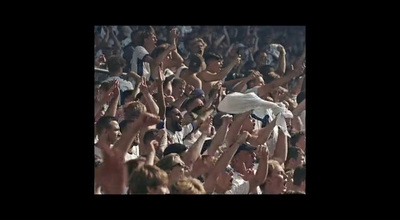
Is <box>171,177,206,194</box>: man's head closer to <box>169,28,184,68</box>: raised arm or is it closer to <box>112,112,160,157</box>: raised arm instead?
<box>112,112,160,157</box>: raised arm

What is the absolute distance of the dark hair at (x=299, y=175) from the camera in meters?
5.51

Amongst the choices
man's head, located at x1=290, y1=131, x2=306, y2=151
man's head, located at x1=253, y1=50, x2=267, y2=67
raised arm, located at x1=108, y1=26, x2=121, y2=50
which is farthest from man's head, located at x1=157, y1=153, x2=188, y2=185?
man's head, located at x1=253, y1=50, x2=267, y2=67

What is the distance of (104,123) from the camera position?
5.44 metres

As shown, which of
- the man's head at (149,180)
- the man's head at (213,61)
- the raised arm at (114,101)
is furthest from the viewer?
the man's head at (213,61)

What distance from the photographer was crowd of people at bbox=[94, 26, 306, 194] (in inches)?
209

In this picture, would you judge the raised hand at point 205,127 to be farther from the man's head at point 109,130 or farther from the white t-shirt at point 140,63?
the man's head at point 109,130

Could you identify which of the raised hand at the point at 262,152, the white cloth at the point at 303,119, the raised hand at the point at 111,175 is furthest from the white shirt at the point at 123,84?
the white cloth at the point at 303,119

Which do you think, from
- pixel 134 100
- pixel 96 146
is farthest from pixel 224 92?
pixel 96 146

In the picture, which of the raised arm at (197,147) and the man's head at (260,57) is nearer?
the raised arm at (197,147)

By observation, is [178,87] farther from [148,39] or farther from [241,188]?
[241,188]

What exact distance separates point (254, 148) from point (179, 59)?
0.82 meters

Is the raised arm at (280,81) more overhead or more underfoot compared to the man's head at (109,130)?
more overhead

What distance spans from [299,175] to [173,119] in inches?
34.9

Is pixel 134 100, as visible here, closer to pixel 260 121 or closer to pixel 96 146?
pixel 96 146
